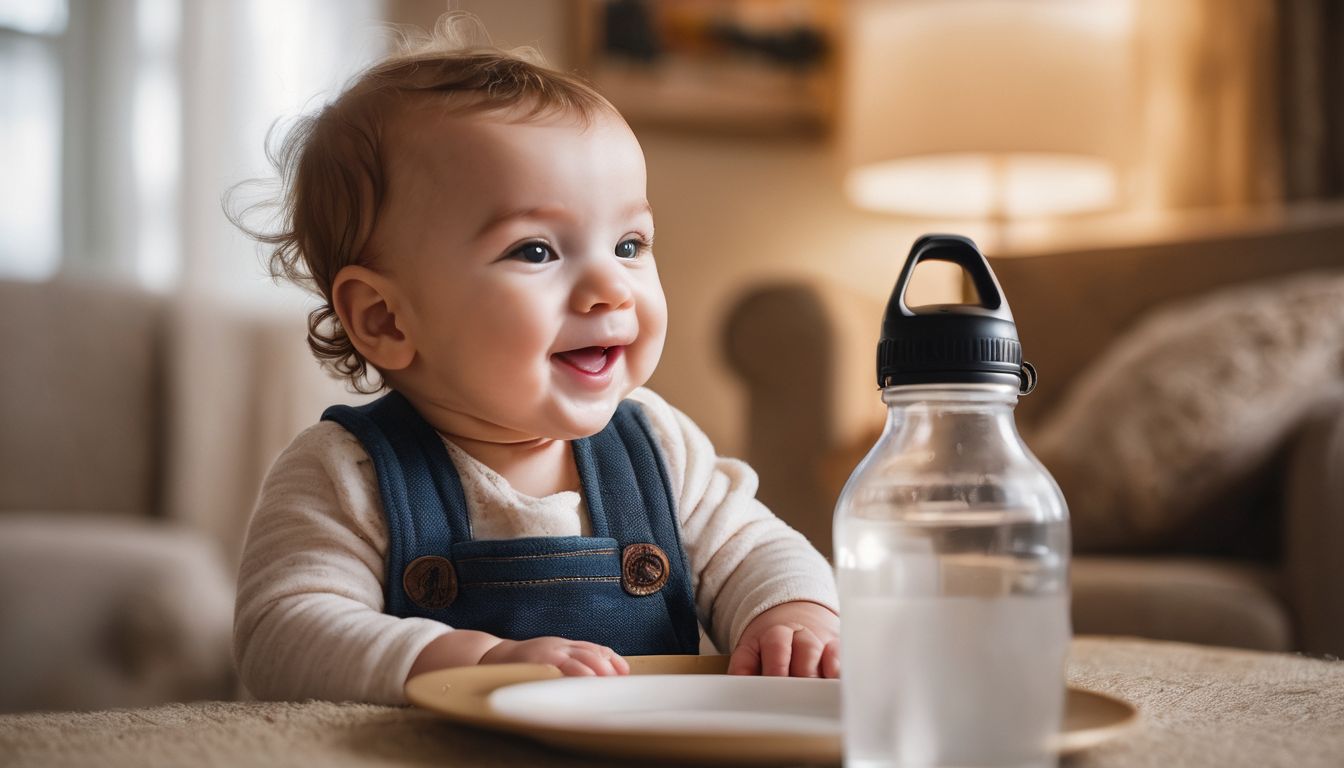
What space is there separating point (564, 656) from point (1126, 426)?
4.77 feet

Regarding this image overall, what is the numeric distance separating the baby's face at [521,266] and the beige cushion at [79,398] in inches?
80.1

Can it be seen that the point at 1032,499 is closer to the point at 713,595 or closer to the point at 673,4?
the point at 713,595

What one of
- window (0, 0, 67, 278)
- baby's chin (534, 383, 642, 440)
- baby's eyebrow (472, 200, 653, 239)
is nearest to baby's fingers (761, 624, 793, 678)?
baby's chin (534, 383, 642, 440)

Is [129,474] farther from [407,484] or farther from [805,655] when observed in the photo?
[805,655]

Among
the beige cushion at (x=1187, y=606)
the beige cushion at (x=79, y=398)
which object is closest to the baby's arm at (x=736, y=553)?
the beige cushion at (x=1187, y=606)

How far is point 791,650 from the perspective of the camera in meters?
0.70

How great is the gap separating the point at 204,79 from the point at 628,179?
8.34ft

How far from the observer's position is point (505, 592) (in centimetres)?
75

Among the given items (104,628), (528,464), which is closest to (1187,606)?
(528,464)

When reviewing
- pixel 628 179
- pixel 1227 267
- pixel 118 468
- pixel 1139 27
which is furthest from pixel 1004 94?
pixel 628 179

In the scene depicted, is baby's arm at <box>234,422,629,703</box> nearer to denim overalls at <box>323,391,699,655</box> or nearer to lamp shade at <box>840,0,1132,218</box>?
denim overalls at <box>323,391,699,655</box>

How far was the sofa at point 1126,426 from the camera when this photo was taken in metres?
1.62

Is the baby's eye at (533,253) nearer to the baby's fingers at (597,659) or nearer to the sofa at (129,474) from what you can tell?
the baby's fingers at (597,659)

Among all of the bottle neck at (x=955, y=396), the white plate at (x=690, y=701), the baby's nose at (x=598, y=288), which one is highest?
the baby's nose at (x=598, y=288)
